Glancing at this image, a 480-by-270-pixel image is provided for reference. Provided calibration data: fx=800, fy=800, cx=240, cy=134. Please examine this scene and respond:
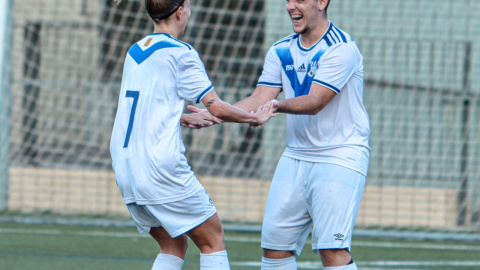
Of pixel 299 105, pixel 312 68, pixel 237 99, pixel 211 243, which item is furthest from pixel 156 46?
pixel 237 99

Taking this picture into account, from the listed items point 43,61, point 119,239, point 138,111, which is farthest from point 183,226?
point 43,61

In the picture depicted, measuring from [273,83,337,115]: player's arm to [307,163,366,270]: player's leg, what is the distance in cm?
34

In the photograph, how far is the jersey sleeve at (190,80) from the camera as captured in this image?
3729 millimetres

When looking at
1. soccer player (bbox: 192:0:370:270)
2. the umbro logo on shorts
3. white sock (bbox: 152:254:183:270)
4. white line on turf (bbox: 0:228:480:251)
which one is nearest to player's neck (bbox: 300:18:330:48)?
soccer player (bbox: 192:0:370:270)

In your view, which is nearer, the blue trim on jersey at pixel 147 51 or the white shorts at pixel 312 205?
the blue trim on jersey at pixel 147 51

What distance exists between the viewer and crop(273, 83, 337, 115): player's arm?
395 cm

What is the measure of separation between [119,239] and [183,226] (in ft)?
12.6

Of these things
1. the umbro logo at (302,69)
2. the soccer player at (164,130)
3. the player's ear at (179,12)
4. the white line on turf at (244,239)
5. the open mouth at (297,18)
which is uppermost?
the open mouth at (297,18)

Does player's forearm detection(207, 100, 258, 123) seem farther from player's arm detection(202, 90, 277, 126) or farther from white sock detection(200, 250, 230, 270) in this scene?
white sock detection(200, 250, 230, 270)

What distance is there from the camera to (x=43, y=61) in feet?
31.7

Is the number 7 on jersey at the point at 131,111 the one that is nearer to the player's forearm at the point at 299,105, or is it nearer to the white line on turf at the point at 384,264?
the player's forearm at the point at 299,105

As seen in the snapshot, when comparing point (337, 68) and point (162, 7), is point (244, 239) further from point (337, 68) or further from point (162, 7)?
point (162, 7)

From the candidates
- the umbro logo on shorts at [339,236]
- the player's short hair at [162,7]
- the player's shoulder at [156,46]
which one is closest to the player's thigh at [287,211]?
Result: the umbro logo on shorts at [339,236]

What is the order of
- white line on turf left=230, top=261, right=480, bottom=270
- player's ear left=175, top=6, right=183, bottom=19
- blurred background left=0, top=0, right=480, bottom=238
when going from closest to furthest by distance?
player's ear left=175, top=6, right=183, bottom=19 → white line on turf left=230, top=261, right=480, bottom=270 → blurred background left=0, top=0, right=480, bottom=238
